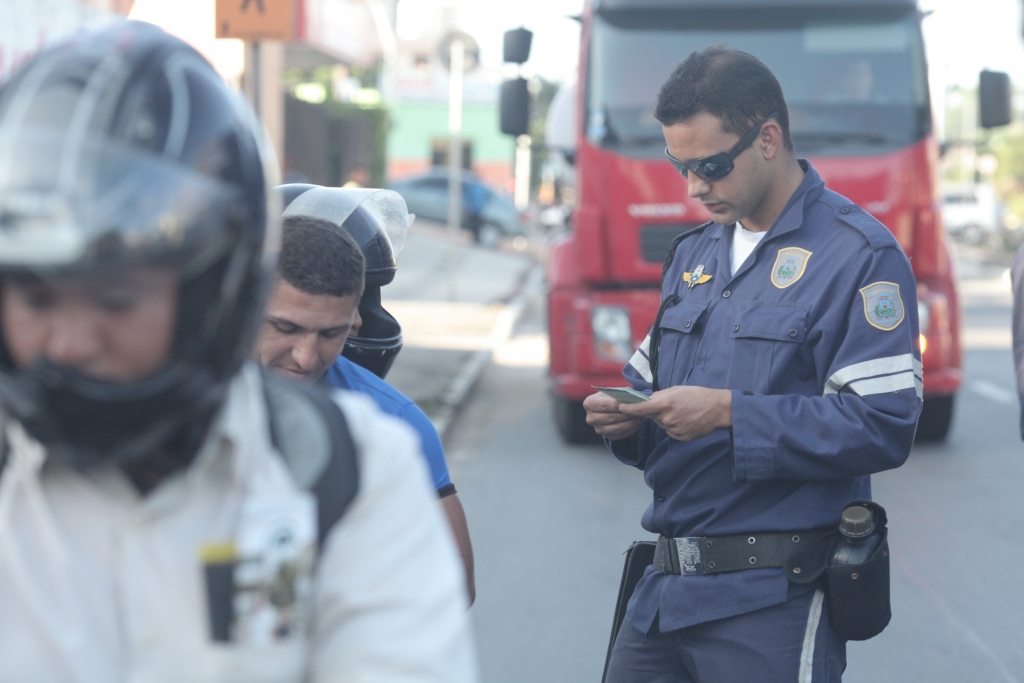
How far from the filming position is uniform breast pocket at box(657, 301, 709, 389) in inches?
109

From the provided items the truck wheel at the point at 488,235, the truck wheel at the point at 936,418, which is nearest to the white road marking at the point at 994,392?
the truck wheel at the point at 936,418

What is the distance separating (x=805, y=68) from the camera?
812 cm

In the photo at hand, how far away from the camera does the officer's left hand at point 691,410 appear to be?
8.39 feet

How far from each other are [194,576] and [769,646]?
1606 millimetres

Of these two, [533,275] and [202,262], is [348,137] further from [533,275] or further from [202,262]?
[202,262]

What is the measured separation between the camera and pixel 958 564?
21.0ft

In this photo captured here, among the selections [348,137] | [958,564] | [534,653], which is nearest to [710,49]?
[534,653]

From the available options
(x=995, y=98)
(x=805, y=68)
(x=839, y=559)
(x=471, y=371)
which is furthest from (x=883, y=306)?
(x=471, y=371)

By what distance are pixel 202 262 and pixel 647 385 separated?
183cm

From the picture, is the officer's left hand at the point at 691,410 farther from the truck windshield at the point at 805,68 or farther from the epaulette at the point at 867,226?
the truck windshield at the point at 805,68

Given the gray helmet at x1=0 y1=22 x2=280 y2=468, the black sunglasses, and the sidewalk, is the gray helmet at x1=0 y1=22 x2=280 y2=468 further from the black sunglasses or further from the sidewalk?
the sidewalk

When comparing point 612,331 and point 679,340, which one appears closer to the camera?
point 679,340

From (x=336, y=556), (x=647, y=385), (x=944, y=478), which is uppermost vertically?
(x=336, y=556)

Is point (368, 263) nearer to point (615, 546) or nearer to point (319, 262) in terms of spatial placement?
point (319, 262)
